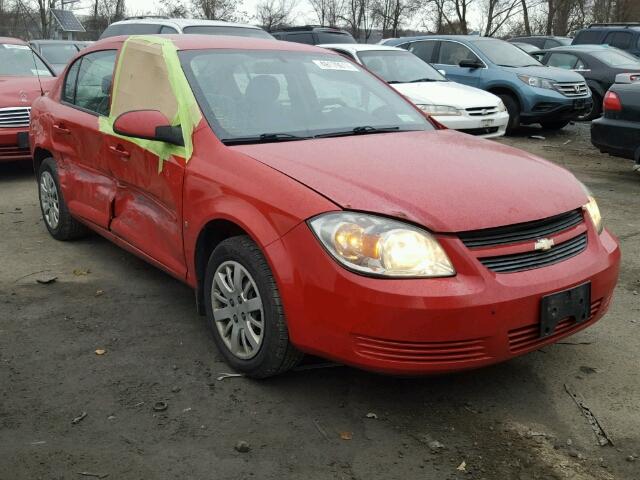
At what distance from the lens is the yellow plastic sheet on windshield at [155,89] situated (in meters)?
3.72

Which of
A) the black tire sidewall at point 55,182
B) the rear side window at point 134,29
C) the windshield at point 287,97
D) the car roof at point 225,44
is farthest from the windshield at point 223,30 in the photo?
the windshield at point 287,97

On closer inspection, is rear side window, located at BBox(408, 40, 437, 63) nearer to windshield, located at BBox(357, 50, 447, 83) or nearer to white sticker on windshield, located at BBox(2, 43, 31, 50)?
windshield, located at BBox(357, 50, 447, 83)

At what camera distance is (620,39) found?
17703mm

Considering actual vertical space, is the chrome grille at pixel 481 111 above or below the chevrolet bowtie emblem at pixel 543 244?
below

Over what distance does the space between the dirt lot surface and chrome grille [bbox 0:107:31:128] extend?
403 centimetres

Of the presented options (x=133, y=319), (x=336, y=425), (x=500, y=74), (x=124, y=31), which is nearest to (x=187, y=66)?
(x=133, y=319)

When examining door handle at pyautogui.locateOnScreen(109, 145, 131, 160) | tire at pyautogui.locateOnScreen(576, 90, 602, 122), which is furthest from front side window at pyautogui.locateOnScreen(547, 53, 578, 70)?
door handle at pyautogui.locateOnScreen(109, 145, 131, 160)

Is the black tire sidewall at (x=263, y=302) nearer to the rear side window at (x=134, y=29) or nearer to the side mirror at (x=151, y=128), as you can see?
the side mirror at (x=151, y=128)

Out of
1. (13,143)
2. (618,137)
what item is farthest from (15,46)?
(618,137)

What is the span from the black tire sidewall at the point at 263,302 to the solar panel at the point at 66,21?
27.4 metres

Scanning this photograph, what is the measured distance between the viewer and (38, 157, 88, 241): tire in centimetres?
542

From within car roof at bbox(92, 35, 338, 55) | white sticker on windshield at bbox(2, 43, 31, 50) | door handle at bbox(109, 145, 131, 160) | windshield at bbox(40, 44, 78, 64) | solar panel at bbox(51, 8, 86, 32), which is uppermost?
solar panel at bbox(51, 8, 86, 32)

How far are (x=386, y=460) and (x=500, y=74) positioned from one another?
10.5 metres

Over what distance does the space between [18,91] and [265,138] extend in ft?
18.5
